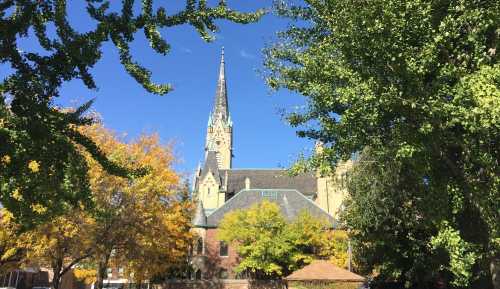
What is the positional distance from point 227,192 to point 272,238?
1127 inches

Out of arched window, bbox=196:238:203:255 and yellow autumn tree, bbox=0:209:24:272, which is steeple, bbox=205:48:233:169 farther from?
yellow autumn tree, bbox=0:209:24:272

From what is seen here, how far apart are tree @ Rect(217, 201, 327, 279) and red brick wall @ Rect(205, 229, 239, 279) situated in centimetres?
827

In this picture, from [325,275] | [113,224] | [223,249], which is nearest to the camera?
[325,275]

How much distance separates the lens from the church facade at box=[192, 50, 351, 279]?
52.7 m

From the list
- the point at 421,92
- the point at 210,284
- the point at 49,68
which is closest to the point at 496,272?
the point at 421,92

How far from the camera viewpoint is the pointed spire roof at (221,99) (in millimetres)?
95562

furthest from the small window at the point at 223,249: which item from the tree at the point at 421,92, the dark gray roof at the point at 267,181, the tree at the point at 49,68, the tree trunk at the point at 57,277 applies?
the tree at the point at 49,68

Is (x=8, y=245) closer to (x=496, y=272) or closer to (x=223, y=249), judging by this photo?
(x=496, y=272)

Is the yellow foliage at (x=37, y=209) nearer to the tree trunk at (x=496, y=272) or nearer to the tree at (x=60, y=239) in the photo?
the tree at (x=60, y=239)

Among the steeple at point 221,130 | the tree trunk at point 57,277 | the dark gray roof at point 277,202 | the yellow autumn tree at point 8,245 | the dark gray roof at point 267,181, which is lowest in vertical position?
the tree trunk at point 57,277

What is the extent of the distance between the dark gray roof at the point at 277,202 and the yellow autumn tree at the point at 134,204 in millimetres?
25303

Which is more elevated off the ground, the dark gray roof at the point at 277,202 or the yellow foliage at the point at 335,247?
the dark gray roof at the point at 277,202

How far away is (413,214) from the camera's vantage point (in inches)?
955

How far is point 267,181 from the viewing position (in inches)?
2844
